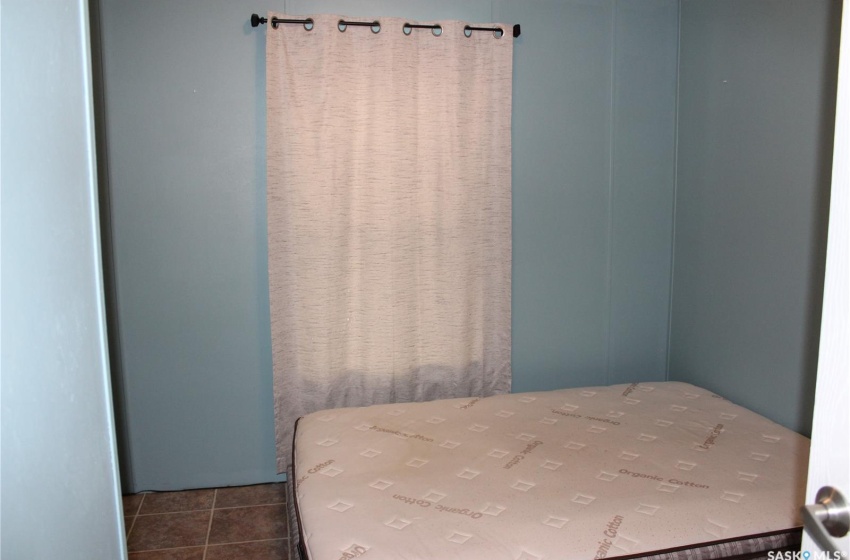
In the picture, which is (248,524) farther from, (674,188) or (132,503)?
(674,188)

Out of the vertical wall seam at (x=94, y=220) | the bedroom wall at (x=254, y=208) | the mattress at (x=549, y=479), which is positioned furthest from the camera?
the bedroom wall at (x=254, y=208)

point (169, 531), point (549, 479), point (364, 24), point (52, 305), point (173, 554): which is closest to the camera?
point (52, 305)

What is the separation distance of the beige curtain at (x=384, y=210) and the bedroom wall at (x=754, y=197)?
95cm

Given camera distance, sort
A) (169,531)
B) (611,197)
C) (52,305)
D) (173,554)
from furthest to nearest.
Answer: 1. (611,197)
2. (169,531)
3. (173,554)
4. (52,305)

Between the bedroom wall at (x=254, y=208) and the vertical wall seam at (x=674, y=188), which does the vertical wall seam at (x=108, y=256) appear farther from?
the vertical wall seam at (x=674, y=188)

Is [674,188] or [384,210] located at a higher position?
[674,188]

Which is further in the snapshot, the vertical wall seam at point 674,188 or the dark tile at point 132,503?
the vertical wall seam at point 674,188

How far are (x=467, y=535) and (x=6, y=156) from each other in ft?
5.03

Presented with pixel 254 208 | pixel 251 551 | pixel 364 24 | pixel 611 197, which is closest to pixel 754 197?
pixel 611 197

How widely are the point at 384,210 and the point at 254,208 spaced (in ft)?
2.04

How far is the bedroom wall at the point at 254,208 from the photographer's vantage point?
115 inches

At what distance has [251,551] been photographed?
8.52 ft

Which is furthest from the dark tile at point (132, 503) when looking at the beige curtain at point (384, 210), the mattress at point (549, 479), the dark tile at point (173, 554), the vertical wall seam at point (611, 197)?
the vertical wall seam at point (611, 197)

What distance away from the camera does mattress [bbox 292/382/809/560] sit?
1.81 metres
